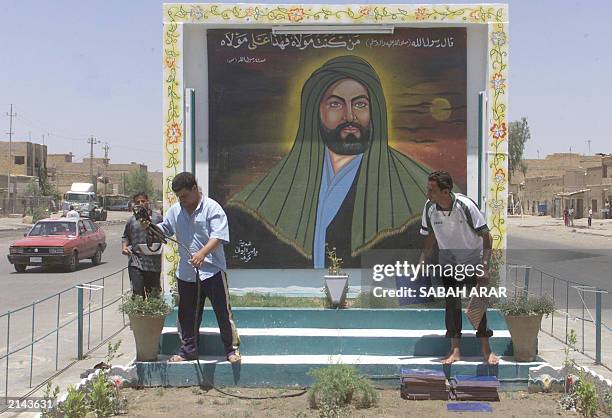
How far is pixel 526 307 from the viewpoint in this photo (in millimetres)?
6805

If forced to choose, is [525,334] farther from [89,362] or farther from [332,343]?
[89,362]

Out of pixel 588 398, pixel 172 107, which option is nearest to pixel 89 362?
pixel 172 107

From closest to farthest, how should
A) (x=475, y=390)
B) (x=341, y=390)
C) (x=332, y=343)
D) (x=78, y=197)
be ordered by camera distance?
(x=341, y=390) → (x=475, y=390) → (x=332, y=343) → (x=78, y=197)

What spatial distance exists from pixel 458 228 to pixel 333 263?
2903 millimetres

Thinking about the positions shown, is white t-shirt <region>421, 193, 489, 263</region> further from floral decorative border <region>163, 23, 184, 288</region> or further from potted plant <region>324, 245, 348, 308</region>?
floral decorative border <region>163, 23, 184, 288</region>

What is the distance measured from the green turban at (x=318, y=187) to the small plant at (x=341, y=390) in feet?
12.7

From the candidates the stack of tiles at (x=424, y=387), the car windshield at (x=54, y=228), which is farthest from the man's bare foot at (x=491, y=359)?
the car windshield at (x=54, y=228)

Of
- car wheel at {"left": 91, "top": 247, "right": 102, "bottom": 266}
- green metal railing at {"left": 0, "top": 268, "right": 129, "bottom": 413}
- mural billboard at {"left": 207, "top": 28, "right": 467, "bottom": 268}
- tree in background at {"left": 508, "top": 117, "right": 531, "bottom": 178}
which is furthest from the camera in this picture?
tree in background at {"left": 508, "top": 117, "right": 531, "bottom": 178}

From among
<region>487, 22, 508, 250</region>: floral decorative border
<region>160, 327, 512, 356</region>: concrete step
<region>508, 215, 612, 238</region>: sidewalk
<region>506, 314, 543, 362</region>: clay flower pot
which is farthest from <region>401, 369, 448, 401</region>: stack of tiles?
<region>508, 215, 612, 238</region>: sidewalk

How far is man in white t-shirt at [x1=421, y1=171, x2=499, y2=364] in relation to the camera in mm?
6730

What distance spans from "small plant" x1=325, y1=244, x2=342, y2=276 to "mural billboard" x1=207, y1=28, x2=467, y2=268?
0.07m

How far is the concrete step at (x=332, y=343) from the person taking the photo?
7164 millimetres

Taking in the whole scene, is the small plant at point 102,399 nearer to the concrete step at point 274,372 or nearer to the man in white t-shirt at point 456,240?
the concrete step at point 274,372

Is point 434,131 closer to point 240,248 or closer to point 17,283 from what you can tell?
point 240,248
